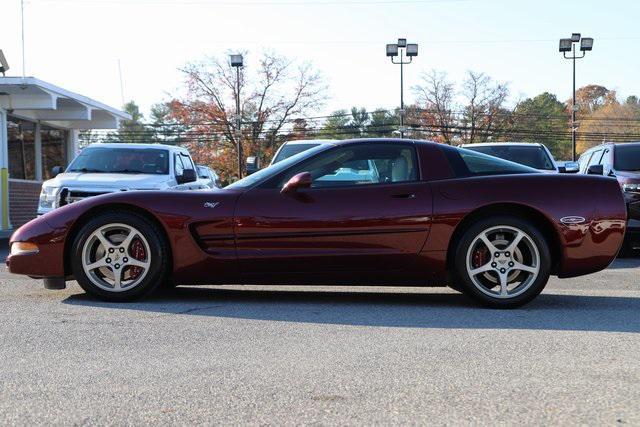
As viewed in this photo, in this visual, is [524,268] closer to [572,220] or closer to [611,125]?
[572,220]

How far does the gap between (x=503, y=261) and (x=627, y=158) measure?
6839 mm

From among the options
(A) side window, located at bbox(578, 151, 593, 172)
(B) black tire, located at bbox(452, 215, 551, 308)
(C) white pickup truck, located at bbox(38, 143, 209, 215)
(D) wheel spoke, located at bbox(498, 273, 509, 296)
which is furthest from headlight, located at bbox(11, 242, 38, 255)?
(A) side window, located at bbox(578, 151, 593, 172)

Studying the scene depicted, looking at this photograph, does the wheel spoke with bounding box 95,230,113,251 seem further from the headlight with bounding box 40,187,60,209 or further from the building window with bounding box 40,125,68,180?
the building window with bounding box 40,125,68,180

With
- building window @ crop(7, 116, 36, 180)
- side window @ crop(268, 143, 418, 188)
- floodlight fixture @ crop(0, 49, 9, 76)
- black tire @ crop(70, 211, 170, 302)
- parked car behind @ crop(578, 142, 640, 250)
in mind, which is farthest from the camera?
floodlight fixture @ crop(0, 49, 9, 76)

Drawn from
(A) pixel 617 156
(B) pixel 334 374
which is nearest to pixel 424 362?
(B) pixel 334 374

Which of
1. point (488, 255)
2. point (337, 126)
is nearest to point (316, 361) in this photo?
point (488, 255)

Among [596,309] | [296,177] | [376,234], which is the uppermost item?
[296,177]

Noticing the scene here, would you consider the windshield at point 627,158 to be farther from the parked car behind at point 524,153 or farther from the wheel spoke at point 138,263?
the wheel spoke at point 138,263

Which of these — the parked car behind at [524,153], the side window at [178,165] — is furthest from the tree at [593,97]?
the side window at [178,165]

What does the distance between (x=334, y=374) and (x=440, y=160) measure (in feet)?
9.26

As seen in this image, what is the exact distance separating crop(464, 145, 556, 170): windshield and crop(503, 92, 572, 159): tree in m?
49.2

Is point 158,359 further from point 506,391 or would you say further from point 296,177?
point 296,177

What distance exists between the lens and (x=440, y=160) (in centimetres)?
623

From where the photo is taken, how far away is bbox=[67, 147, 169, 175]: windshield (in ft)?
40.7
